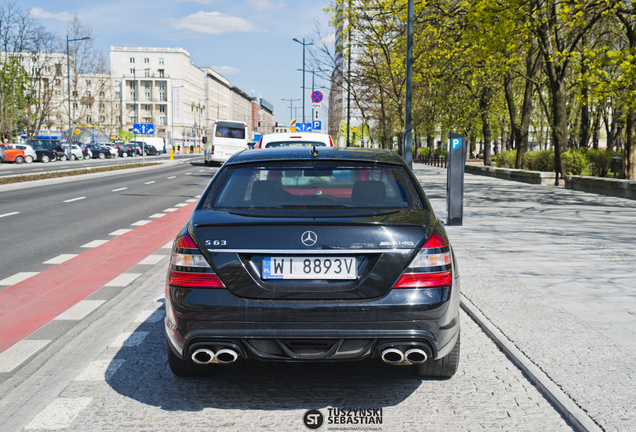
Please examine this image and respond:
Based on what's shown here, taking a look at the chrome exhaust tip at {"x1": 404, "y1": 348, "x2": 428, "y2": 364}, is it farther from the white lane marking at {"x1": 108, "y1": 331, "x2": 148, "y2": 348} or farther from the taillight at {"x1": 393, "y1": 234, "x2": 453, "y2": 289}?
the white lane marking at {"x1": 108, "y1": 331, "x2": 148, "y2": 348}

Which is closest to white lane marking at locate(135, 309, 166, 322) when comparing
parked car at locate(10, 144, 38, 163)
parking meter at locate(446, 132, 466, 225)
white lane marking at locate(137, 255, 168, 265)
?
white lane marking at locate(137, 255, 168, 265)

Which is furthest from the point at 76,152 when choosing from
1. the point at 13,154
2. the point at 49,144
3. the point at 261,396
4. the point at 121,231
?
the point at 261,396

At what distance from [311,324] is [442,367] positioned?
3.70 feet

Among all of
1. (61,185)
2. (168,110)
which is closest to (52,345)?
(61,185)

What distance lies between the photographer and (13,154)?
4728 centimetres

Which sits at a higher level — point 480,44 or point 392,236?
point 480,44

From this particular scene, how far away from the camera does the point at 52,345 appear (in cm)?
486

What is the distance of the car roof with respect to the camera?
427 cm

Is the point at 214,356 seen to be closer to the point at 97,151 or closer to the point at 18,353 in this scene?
the point at 18,353

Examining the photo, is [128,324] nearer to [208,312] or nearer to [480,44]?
[208,312]

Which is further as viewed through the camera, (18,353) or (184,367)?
(18,353)

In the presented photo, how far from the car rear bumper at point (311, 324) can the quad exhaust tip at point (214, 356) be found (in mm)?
36

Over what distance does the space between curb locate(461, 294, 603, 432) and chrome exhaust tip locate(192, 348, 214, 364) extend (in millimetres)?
1978

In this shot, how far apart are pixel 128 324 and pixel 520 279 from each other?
4.25 metres
